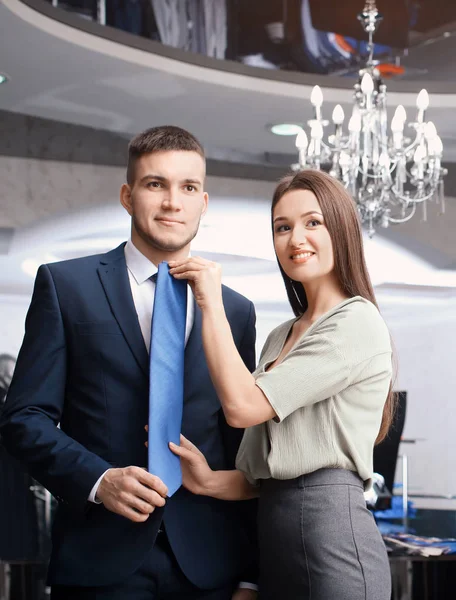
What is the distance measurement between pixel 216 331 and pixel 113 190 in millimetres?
4735

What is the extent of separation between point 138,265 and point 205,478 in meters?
0.50

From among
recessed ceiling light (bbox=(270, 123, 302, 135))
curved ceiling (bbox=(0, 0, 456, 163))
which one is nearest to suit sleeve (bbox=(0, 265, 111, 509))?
curved ceiling (bbox=(0, 0, 456, 163))

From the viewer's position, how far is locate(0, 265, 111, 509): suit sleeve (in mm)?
1664

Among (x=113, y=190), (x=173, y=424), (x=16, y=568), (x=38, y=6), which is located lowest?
(x=16, y=568)

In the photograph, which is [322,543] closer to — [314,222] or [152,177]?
[314,222]

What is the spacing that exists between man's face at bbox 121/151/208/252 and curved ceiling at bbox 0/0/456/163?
8.61ft

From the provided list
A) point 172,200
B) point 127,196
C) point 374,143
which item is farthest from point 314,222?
point 374,143

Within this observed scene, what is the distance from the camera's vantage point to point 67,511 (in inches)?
68.4

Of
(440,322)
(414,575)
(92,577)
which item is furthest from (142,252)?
(440,322)

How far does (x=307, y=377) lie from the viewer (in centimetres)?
166

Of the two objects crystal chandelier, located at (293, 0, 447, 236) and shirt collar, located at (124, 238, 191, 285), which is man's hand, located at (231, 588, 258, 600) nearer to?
shirt collar, located at (124, 238, 191, 285)

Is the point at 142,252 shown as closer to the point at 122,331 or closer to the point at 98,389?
the point at 122,331

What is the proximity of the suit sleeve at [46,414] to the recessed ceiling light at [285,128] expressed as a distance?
4.30 m

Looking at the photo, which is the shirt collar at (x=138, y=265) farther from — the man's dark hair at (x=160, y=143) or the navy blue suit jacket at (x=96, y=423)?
the man's dark hair at (x=160, y=143)
